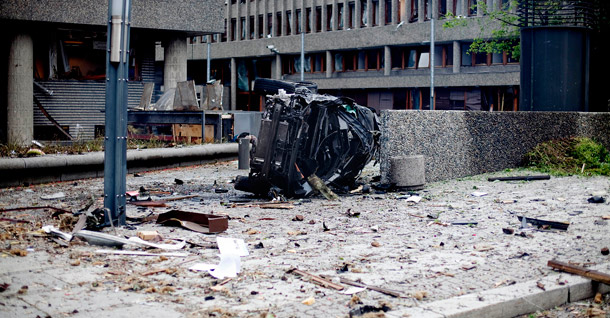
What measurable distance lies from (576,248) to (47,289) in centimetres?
513

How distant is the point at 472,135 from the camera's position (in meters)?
15.4

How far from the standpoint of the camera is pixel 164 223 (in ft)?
28.7

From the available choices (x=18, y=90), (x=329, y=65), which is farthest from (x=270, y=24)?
(x=18, y=90)

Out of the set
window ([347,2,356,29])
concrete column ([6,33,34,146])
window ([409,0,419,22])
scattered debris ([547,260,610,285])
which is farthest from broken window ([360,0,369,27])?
scattered debris ([547,260,610,285])

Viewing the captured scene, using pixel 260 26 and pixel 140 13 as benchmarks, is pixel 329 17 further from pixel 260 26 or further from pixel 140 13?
pixel 140 13

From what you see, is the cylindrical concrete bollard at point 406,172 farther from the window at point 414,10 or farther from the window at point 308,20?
the window at point 308,20

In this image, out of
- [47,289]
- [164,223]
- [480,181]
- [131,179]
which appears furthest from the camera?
[131,179]

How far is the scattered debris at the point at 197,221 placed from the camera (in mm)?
8320

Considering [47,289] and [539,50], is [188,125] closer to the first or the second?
[539,50]

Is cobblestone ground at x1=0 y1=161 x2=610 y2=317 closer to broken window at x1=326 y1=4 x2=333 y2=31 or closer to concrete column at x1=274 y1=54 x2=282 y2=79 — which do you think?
broken window at x1=326 y1=4 x2=333 y2=31

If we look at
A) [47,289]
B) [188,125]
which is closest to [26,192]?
[47,289]

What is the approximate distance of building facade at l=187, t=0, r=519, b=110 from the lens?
52.4 meters

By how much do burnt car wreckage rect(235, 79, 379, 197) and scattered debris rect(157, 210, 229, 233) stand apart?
3.18 m

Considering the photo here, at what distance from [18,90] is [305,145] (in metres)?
16.5
